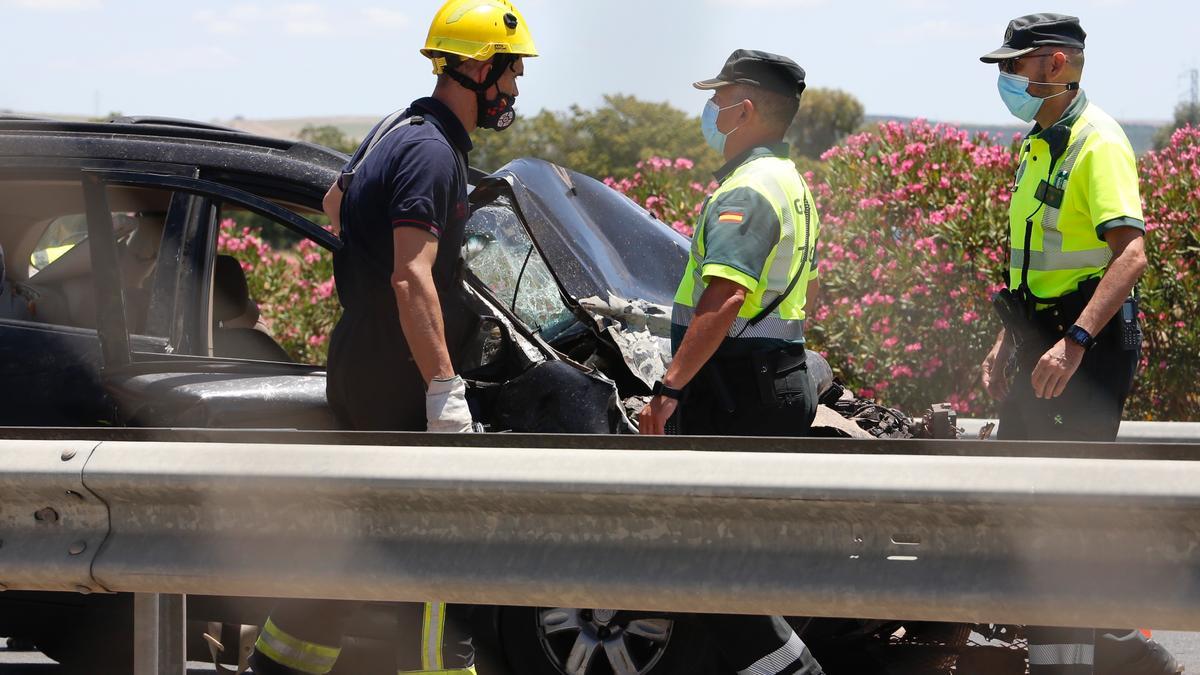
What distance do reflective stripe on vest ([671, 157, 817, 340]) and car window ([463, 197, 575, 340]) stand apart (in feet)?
2.12

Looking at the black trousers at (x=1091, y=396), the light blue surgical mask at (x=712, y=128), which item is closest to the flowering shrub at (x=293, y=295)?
the light blue surgical mask at (x=712, y=128)

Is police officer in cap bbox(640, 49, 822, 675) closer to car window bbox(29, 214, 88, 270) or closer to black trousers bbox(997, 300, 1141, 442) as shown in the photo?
black trousers bbox(997, 300, 1141, 442)

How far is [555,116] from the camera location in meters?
47.7

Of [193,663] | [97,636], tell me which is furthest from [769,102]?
[193,663]

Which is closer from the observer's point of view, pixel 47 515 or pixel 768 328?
pixel 47 515

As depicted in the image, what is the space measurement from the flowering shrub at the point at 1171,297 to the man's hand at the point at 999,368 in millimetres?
4116

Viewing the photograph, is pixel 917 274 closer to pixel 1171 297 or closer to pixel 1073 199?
pixel 1171 297

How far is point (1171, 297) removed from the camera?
8453 mm

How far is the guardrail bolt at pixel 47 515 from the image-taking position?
317 cm

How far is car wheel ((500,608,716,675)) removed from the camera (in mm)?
4066

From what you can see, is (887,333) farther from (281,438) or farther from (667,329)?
(281,438)

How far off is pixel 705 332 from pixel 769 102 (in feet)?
2.53

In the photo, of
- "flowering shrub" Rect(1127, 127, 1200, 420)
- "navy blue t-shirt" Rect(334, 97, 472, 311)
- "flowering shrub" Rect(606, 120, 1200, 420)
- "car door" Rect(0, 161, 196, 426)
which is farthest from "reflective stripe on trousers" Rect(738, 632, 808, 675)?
"flowering shrub" Rect(1127, 127, 1200, 420)

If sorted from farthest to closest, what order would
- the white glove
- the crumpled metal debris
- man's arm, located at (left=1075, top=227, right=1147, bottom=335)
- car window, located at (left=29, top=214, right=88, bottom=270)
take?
1. car window, located at (left=29, top=214, right=88, bottom=270)
2. the crumpled metal debris
3. man's arm, located at (left=1075, top=227, right=1147, bottom=335)
4. the white glove
